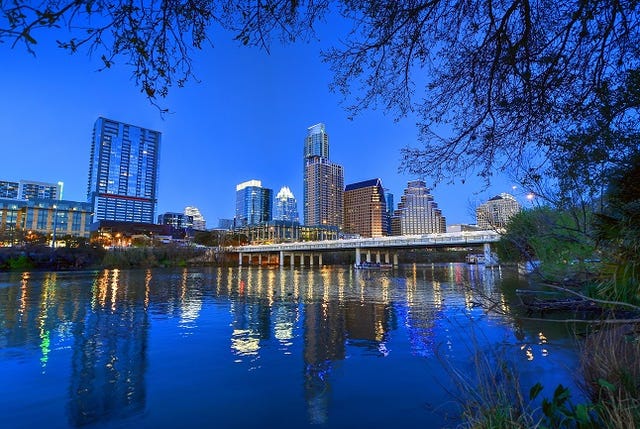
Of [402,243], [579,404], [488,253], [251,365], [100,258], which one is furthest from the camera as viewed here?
[402,243]

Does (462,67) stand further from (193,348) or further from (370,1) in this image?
(193,348)

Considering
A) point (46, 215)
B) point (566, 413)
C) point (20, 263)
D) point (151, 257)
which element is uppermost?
point (46, 215)

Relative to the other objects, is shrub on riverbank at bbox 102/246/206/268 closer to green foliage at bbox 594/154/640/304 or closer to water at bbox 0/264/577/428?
water at bbox 0/264/577/428

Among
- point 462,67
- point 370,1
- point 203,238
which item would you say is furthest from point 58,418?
point 203,238

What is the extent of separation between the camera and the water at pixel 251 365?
283 inches

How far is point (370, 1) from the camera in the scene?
15.9 feet

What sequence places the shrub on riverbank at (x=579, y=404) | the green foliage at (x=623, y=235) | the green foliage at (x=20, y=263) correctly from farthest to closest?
the green foliage at (x=20, y=263), the green foliage at (x=623, y=235), the shrub on riverbank at (x=579, y=404)

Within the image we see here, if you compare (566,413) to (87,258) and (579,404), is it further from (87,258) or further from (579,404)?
(87,258)

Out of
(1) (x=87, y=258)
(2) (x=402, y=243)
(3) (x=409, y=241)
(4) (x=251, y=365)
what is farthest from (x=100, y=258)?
(4) (x=251, y=365)

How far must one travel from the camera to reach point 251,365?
10258mm

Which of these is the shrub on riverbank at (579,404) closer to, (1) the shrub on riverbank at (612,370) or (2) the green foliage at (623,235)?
(1) the shrub on riverbank at (612,370)

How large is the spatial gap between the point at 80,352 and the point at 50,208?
169 m

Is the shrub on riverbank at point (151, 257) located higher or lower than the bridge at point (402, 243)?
lower

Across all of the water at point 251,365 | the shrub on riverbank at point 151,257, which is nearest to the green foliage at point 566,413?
the water at point 251,365
